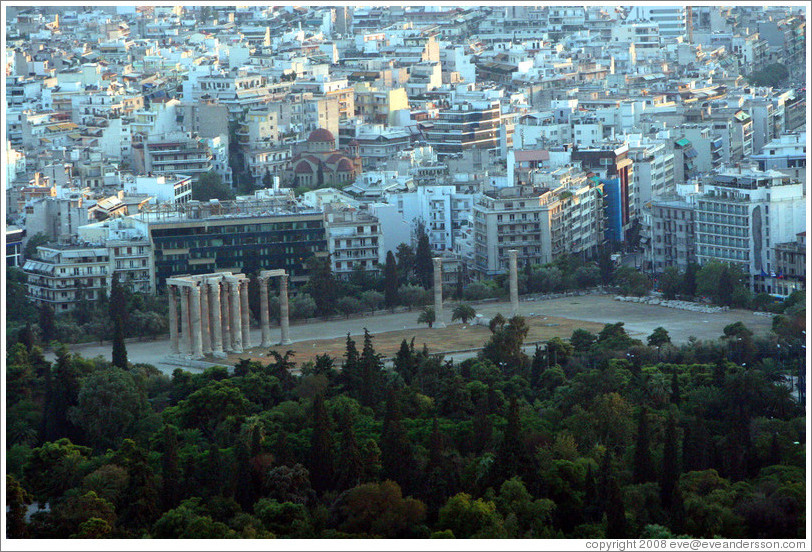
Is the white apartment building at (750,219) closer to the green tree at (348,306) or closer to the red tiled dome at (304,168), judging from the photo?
the green tree at (348,306)

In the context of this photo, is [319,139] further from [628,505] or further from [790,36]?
[628,505]

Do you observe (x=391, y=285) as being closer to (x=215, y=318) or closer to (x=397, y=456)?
(x=215, y=318)

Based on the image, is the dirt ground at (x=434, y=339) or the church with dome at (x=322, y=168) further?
the church with dome at (x=322, y=168)

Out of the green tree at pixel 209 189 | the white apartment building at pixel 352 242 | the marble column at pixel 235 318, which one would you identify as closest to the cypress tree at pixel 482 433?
the marble column at pixel 235 318

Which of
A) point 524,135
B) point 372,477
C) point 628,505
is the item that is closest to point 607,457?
point 628,505

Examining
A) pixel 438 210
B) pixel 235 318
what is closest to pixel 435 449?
pixel 235 318

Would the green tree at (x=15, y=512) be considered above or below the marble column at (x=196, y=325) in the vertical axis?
below
